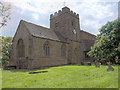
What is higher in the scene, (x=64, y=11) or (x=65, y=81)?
(x=64, y=11)

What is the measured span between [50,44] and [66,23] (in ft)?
31.3

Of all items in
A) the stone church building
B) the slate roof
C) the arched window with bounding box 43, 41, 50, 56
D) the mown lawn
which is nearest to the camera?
the mown lawn

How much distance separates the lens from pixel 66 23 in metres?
26.4

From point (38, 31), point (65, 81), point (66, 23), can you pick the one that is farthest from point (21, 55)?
point (66, 23)

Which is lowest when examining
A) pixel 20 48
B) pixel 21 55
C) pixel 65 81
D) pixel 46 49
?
pixel 65 81

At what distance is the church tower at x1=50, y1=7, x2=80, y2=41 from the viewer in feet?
86.6

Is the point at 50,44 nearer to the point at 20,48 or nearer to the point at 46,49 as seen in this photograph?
the point at 46,49

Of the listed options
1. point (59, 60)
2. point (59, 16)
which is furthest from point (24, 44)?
point (59, 16)

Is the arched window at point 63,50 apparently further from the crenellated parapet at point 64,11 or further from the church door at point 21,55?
the crenellated parapet at point 64,11

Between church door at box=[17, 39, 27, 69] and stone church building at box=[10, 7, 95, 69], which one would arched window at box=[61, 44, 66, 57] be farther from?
church door at box=[17, 39, 27, 69]

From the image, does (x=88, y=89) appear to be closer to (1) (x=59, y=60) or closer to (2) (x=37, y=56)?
(2) (x=37, y=56)

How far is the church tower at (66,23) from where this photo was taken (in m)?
26.4

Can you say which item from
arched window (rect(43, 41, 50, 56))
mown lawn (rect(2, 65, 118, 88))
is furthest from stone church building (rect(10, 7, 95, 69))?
mown lawn (rect(2, 65, 118, 88))

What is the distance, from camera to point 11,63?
20375 millimetres
